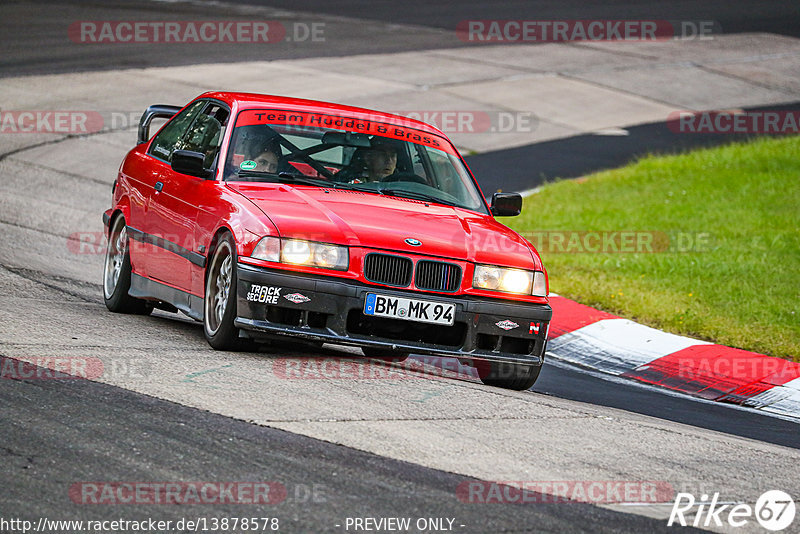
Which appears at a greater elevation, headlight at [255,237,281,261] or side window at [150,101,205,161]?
side window at [150,101,205,161]

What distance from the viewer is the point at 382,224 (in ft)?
24.1

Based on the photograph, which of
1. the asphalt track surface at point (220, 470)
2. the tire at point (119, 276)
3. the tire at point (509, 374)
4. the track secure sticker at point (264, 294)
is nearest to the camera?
the asphalt track surface at point (220, 470)

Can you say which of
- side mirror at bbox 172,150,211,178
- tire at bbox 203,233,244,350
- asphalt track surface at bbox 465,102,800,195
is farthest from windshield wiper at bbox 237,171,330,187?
asphalt track surface at bbox 465,102,800,195

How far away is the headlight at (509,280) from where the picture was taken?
7.34 metres

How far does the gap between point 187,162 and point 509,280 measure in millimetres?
2210

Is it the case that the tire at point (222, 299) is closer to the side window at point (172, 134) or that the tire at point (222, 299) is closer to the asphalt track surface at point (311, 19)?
the side window at point (172, 134)

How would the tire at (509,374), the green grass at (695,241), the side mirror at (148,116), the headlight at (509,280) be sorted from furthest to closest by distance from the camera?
1. the green grass at (695,241)
2. the side mirror at (148,116)
3. the tire at (509,374)
4. the headlight at (509,280)

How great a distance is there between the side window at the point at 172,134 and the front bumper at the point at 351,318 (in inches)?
88.5

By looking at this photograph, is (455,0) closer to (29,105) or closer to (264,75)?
(264,75)

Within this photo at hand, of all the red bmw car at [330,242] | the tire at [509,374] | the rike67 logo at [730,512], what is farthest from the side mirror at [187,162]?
the rike67 logo at [730,512]

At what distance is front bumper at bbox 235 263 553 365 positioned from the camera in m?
7.02

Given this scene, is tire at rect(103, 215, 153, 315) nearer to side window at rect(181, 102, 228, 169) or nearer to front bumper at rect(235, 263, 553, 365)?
side window at rect(181, 102, 228, 169)

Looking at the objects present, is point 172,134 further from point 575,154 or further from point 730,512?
point 575,154

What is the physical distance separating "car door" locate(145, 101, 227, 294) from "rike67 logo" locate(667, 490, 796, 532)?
3.58m
